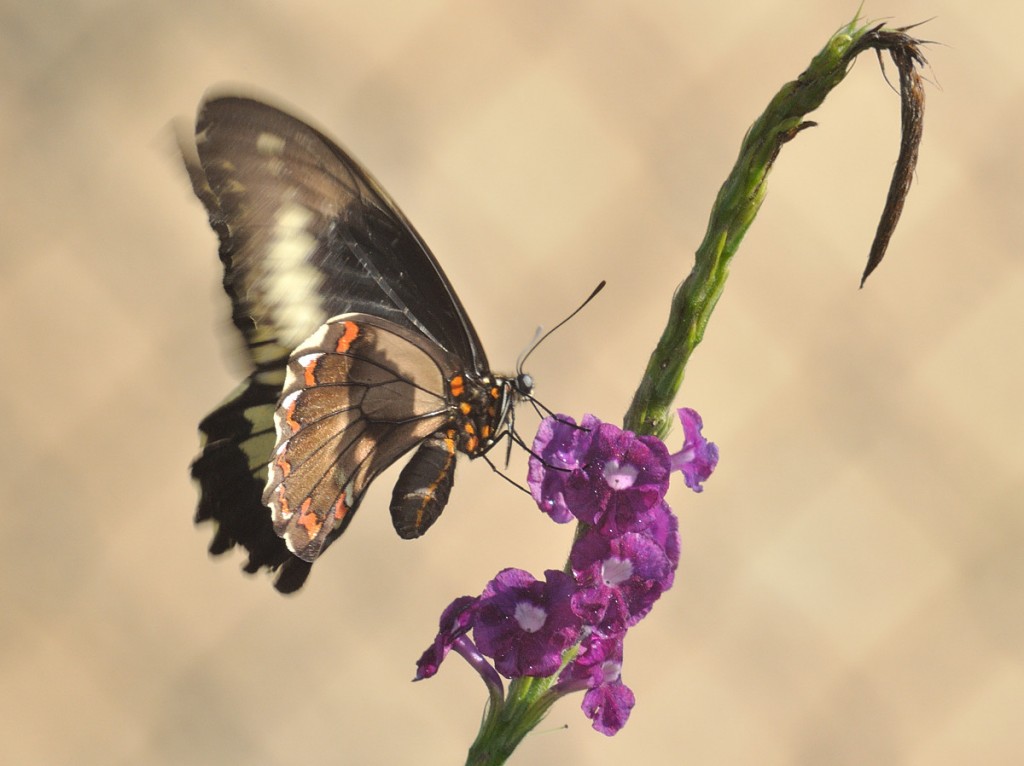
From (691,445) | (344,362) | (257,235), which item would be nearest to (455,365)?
(344,362)

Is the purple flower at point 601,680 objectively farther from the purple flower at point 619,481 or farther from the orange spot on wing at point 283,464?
the orange spot on wing at point 283,464

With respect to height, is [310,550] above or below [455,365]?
below

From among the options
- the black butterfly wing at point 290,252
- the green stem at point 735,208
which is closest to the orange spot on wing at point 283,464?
the black butterfly wing at point 290,252

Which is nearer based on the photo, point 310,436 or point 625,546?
point 625,546

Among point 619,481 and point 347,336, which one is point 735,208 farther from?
point 347,336

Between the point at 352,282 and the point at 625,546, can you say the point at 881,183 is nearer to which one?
the point at 352,282

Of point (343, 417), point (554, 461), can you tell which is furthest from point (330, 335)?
point (554, 461)

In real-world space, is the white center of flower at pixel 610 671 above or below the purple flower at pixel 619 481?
below
